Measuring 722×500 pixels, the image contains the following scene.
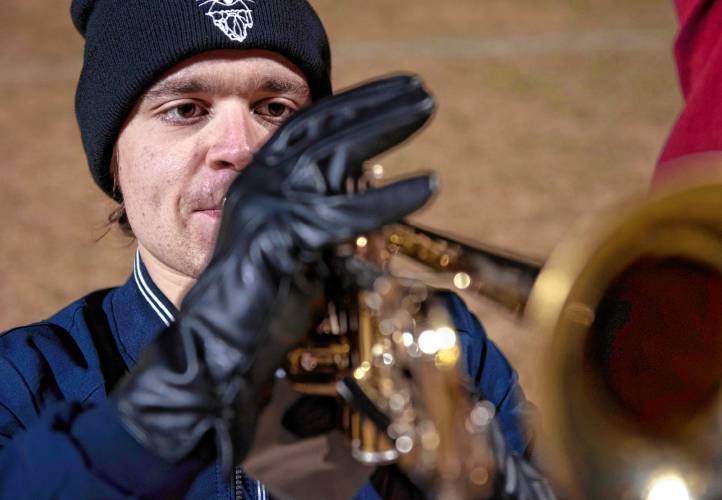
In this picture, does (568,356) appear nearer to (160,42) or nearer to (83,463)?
(83,463)

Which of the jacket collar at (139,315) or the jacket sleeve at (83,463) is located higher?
the jacket sleeve at (83,463)

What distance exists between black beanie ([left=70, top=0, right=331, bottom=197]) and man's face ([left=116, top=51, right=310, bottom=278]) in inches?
1.3

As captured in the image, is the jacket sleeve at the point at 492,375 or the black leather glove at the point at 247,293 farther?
the jacket sleeve at the point at 492,375

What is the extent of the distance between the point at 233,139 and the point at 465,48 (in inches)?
233

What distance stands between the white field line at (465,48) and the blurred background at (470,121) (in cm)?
2

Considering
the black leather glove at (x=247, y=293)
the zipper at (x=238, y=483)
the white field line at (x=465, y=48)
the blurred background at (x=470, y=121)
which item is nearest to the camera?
the black leather glove at (x=247, y=293)

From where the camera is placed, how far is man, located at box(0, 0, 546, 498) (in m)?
1.32

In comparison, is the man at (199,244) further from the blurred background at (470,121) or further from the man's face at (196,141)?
the blurred background at (470,121)

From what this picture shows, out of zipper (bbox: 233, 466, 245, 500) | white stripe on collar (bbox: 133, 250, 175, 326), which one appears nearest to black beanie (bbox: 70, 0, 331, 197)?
white stripe on collar (bbox: 133, 250, 175, 326)

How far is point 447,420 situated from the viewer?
1.35 m

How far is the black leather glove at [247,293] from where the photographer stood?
131 centimetres

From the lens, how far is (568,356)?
1.34 metres

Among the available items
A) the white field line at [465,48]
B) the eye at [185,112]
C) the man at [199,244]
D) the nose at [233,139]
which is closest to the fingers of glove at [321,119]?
the man at [199,244]

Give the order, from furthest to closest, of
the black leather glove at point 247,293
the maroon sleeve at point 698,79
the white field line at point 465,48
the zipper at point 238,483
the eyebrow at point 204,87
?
the white field line at point 465,48 → the maroon sleeve at point 698,79 → the eyebrow at point 204,87 → the zipper at point 238,483 → the black leather glove at point 247,293
